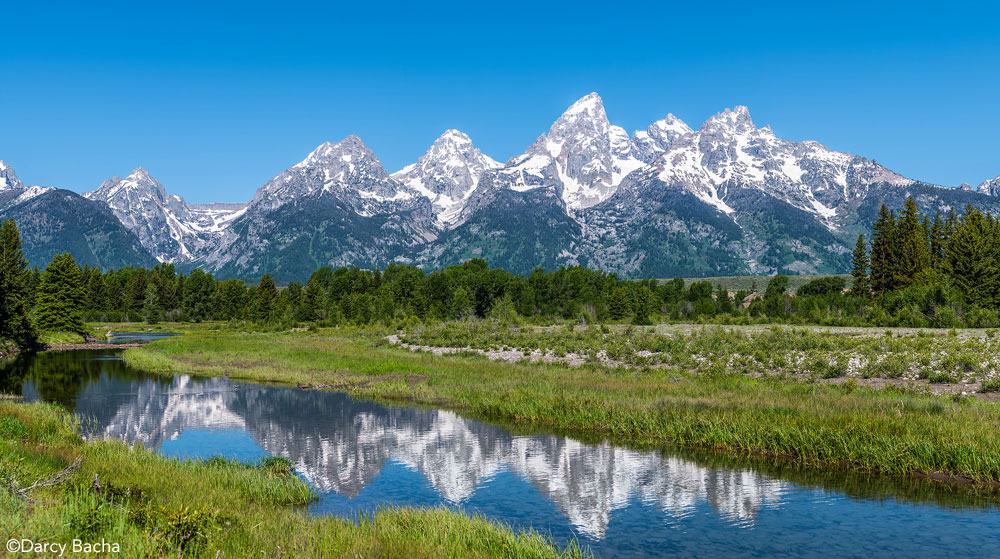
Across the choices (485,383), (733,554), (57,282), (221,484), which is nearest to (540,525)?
(733,554)

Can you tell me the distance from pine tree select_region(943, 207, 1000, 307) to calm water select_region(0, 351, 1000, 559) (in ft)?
270

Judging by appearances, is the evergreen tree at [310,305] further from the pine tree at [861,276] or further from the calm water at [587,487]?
the pine tree at [861,276]

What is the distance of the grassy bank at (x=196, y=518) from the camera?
11023 millimetres

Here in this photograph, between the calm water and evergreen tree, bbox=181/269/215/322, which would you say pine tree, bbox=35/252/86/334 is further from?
evergreen tree, bbox=181/269/215/322

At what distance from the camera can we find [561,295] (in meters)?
167

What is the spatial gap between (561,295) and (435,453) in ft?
464

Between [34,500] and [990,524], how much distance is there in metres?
24.1

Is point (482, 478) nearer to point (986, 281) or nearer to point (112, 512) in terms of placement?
point (112, 512)

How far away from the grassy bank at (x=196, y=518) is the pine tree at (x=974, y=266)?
95.2 meters

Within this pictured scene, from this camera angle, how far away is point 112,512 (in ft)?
40.1

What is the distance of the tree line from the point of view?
85.4 metres

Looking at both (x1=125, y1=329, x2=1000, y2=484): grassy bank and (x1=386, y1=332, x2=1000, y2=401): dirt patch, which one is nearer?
(x1=125, y1=329, x2=1000, y2=484): grassy bank

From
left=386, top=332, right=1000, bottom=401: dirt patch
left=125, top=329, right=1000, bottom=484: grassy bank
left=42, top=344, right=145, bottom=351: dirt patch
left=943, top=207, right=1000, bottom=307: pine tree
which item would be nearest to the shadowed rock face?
left=125, top=329, right=1000, bottom=484: grassy bank

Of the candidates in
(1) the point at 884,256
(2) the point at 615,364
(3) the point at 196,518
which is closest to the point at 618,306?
(1) the point at 884,256
